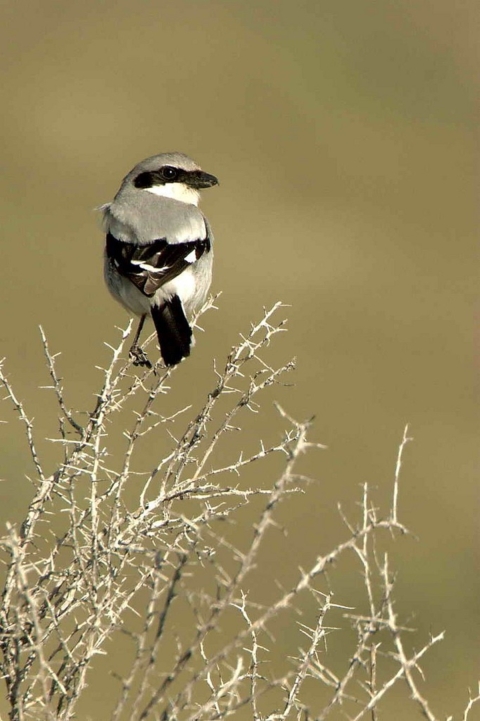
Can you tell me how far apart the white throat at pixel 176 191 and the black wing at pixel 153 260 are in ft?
1.78

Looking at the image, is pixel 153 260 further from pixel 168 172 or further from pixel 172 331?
pixel 168 172

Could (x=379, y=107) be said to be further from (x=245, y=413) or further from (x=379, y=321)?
(x=245, y=413)

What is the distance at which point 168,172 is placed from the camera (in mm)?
5293

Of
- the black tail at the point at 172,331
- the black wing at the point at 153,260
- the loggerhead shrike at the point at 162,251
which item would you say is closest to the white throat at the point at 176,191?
the loggerhead shrike at the point at 162,251

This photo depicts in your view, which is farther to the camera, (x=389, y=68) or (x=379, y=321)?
(x=389, y=68)

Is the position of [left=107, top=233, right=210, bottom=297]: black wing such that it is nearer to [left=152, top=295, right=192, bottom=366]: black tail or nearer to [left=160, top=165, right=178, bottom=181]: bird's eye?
[left=152, top=295, right=192, bottom=366]: black tail

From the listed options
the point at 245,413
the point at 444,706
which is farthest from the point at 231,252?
the point at 444,706

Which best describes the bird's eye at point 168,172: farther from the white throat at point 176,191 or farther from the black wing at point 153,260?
the black wing at point 153,260

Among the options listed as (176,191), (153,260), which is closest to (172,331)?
(153,260)

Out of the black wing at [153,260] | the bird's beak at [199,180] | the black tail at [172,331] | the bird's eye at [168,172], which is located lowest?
the black tail at [172,331]

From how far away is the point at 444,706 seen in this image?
9.09m

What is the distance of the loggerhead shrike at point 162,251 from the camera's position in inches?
177

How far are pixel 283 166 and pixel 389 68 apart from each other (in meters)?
3.64

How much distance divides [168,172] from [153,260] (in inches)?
34.2
